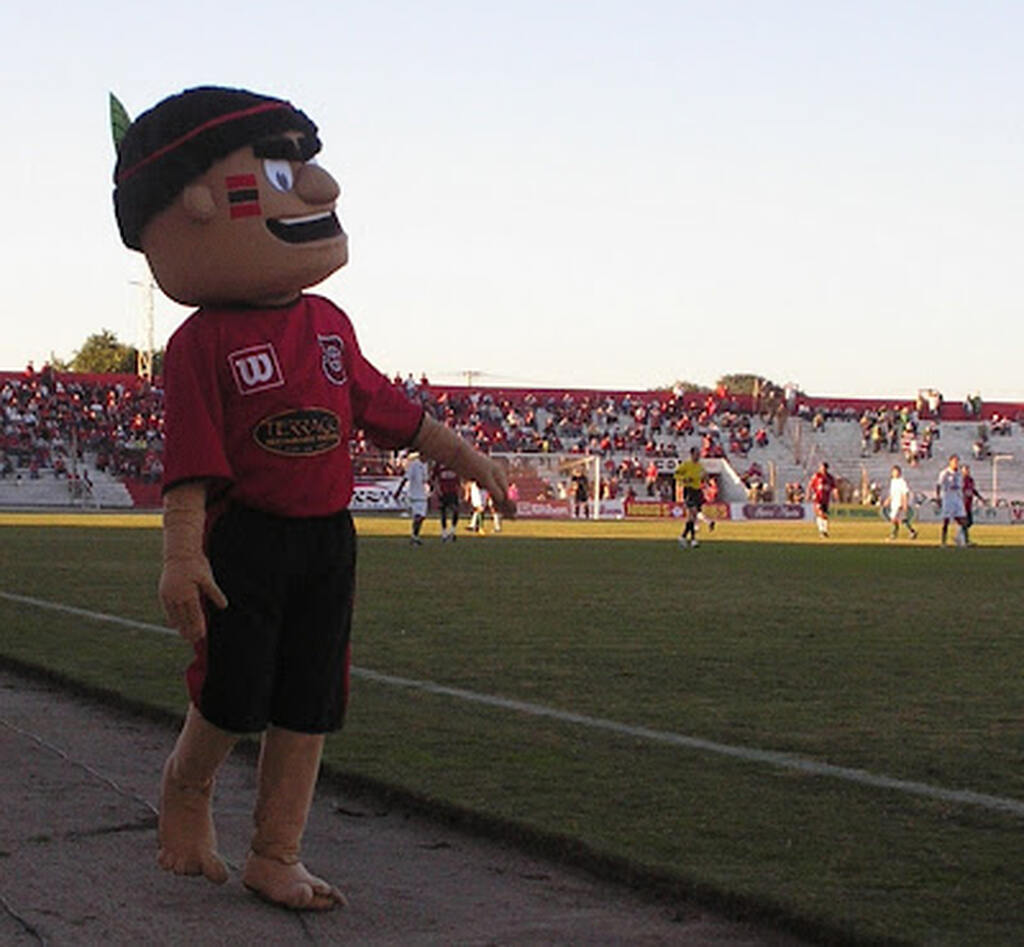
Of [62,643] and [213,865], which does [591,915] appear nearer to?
[213,865]

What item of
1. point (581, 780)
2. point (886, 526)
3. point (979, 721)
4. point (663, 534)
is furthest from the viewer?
point (886, 526)

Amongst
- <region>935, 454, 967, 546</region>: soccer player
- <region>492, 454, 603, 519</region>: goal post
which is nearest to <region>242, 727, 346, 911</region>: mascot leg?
<region>935, 454, 967, 546</region>: soccer player

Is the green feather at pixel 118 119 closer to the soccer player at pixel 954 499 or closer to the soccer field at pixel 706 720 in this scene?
the soccer field at pixel 706 720

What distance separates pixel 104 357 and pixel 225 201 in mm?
127047

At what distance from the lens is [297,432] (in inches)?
191

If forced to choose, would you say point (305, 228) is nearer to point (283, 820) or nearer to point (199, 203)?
point (199, 203)

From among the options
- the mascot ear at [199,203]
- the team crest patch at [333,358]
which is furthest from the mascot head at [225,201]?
the team crest patch at [333,358]

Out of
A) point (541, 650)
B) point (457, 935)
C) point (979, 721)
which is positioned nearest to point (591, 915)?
point (457, 935)

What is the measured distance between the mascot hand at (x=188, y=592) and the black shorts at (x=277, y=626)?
92 mm

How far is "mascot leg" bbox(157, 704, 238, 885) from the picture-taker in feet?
16.2

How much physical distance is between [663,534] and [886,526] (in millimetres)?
14030

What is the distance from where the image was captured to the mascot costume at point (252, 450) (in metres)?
4.76

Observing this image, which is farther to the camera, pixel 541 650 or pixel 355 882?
pixel 541 650

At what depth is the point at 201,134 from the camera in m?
4.95
